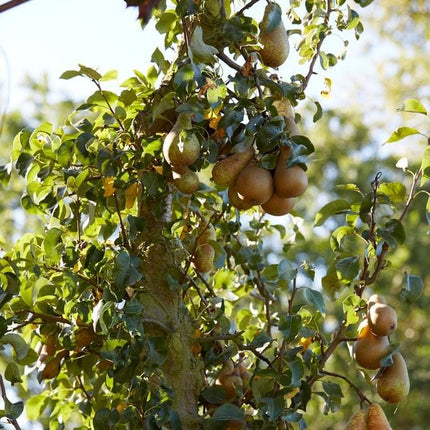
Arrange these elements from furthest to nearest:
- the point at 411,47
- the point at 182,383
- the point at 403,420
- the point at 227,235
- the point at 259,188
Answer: the point at 411,47 → the point at 403,420 → the point at 227,235 → the point at 182,383 → the point at 259,188

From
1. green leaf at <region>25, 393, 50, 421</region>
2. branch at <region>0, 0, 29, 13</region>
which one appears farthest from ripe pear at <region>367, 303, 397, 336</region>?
branch at <region>0, 0, 29, 13</region>

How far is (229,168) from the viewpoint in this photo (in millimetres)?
1137

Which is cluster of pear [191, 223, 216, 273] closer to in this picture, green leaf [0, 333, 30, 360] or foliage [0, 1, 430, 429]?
foliage [0, 1, 430, 429]

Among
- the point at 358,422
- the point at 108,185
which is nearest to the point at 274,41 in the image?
the point at 108,185

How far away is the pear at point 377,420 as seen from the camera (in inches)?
43.6

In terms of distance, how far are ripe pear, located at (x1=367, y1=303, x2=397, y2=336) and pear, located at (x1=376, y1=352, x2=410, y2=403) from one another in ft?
0.15

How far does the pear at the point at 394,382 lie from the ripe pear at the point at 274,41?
1.40 ft

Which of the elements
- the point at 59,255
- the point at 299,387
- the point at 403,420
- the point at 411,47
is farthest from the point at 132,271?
the point at 411,47

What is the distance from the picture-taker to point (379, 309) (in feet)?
3.74

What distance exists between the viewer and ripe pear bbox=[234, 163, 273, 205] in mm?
1105

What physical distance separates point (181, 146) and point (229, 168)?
9cm

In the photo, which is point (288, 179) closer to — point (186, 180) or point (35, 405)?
point (186, 180)

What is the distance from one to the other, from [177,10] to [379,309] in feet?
1.52

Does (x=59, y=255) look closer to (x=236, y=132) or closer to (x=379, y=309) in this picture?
(x=236, y=132)
